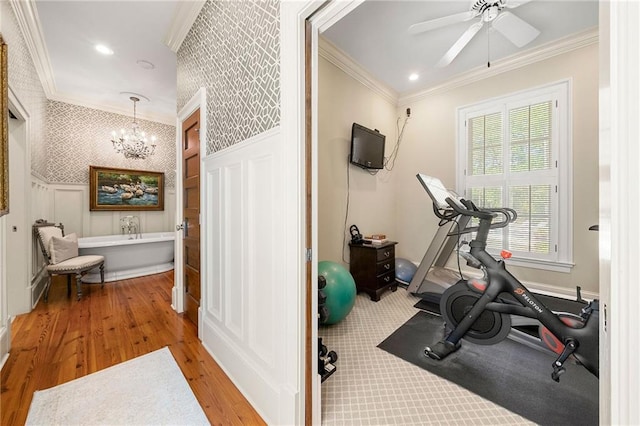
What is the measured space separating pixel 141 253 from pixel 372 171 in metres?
3.89

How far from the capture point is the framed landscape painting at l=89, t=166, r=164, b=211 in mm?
4402

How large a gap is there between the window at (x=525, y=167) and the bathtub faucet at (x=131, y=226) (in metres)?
5.66

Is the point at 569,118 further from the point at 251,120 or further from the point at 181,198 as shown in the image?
the point at 181,198

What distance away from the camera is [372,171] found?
3732 mm

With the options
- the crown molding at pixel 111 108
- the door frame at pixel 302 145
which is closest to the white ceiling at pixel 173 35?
the crown molding at pixel 111 108

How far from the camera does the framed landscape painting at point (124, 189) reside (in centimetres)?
440

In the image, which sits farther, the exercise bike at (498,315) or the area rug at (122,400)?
the exercise bike at (498,315)

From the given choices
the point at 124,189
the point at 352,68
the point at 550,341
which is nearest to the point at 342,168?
the point at 352,68

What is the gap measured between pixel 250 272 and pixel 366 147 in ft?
8.11

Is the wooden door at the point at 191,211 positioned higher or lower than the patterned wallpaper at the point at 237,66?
lower

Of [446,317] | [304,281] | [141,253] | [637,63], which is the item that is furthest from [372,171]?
[141,253]

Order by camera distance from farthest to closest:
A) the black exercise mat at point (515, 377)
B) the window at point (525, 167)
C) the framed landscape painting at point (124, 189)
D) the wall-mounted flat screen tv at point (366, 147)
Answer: the framed landscape painting at point (124, 189)
the wall-mounted flat screen tv at point (366, 147)
the window at point (525, 167)
the black exercise mat at point (515, 377)

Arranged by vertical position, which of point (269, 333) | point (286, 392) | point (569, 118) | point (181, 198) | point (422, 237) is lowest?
point (286, 392)

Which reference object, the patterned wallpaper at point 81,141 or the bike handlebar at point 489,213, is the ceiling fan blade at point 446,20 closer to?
the bike handlebar at point 489,213
